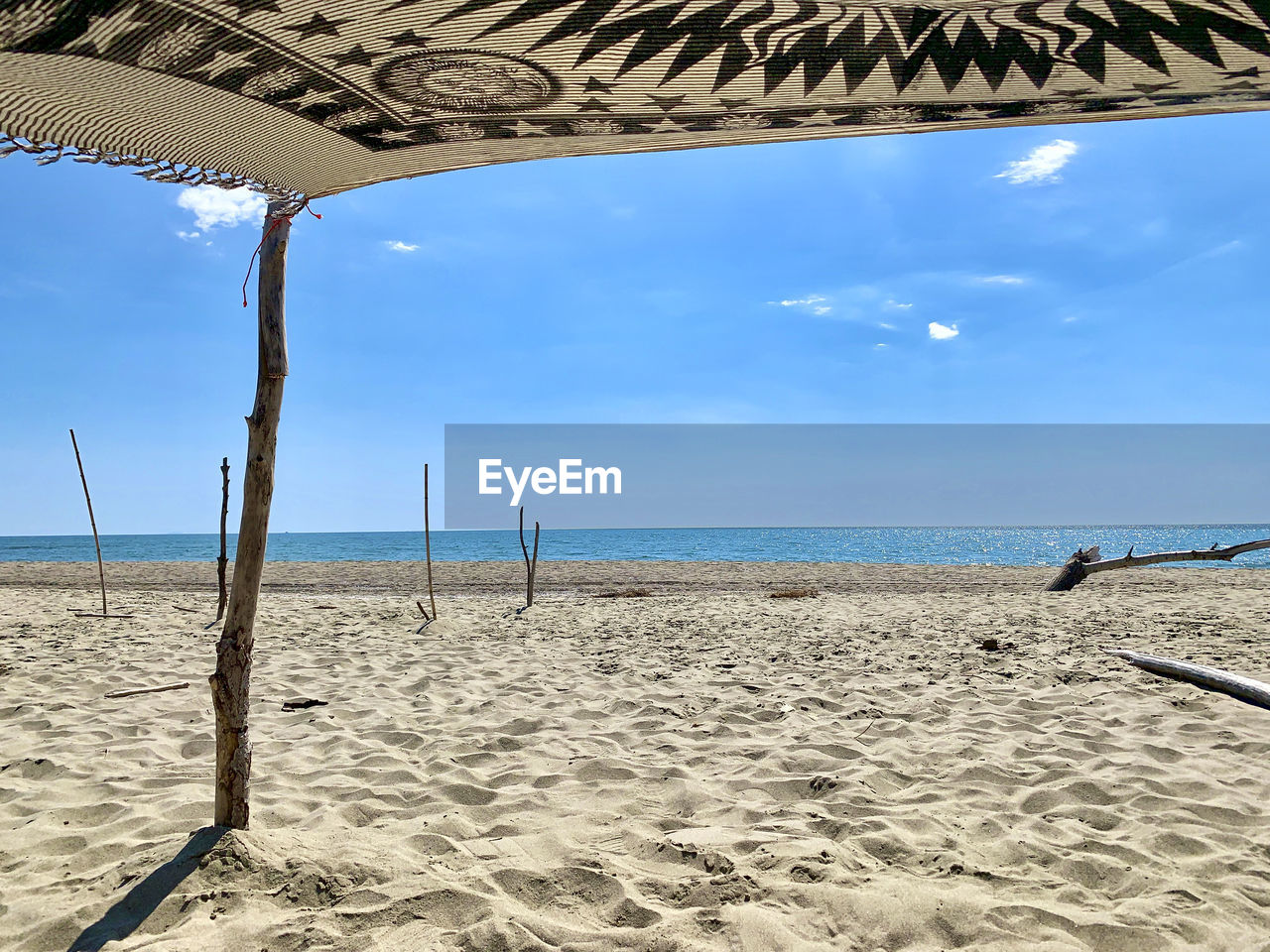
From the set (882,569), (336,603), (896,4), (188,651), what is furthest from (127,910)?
(882,569)

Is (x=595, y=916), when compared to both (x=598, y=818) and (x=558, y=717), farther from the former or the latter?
(x=558, y=717)

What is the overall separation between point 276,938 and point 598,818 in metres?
1.26

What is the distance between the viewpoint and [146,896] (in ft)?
7.74

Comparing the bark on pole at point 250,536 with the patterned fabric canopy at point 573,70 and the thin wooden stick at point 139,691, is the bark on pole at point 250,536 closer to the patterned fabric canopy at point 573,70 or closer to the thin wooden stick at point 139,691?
the patterned fabric canopy at point 573,70

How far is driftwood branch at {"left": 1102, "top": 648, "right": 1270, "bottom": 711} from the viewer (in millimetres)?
4434

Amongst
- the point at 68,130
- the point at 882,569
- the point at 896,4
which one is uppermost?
the point at 896,4

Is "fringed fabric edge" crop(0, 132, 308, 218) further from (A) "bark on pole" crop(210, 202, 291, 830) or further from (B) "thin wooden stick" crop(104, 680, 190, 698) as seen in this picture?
(B) "thin wooden stick" crop(104, 680, 190, 698)

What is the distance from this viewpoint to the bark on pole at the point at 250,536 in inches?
103

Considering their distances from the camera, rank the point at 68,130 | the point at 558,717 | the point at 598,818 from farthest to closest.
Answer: the point at 558,717, the point at 598,818, the point at 68,130

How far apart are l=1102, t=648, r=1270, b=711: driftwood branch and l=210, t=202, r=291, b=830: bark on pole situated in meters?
5.58

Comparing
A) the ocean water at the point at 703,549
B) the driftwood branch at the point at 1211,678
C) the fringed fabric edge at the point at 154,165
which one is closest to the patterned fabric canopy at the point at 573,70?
the fringed fabric edge at the point at 154,165

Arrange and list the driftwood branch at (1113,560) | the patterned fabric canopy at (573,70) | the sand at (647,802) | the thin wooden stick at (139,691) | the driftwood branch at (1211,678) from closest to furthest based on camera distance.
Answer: the patterned fabric canopy at (573,70) < the sand at (647,802) < the driftwood branch at (1211,678) < the thin wooden stick at (139,691) < the driftwood branch at (1113,560)

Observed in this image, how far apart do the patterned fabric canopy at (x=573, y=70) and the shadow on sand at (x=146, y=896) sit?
223cm

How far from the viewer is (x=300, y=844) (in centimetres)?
273
